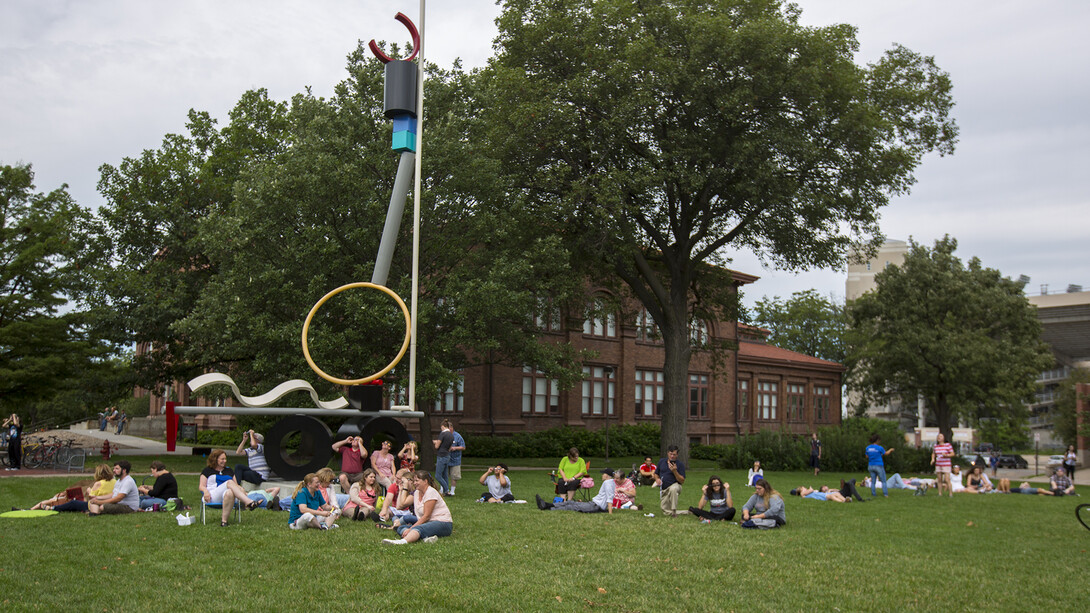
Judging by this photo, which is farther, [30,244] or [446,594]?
[30,244]

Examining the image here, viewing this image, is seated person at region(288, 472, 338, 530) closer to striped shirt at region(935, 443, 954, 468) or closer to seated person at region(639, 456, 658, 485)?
seated person at region(639, 456, 658, 485)

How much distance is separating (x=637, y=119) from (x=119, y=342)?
20.1 m

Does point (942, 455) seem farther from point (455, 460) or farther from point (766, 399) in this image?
point (766, 399)

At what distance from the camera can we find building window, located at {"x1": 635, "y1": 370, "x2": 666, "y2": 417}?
51781 mm

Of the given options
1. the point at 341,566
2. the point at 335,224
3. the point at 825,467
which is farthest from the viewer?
the point at 825,467

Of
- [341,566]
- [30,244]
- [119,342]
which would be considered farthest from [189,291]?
[341,566]

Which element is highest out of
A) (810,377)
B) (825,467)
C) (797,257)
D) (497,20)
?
(497,20)

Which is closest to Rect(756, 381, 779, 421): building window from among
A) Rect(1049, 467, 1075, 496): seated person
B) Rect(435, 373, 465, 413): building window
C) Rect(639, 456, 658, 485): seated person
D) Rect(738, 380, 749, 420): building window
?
Rect(738, 380, 749, 420): building window

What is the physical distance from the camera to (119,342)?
105 feet

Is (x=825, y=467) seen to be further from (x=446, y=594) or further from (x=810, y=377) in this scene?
(x=446, y=594)

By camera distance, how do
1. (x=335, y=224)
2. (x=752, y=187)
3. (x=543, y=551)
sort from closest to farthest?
(x=543, y=551) < (x=335, y=224) < (x=752, y=187)

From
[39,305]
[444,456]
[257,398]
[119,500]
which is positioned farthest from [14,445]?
[444,456]

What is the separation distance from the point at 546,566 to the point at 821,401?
194 feet

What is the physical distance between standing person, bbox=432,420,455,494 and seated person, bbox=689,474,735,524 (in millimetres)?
5784
